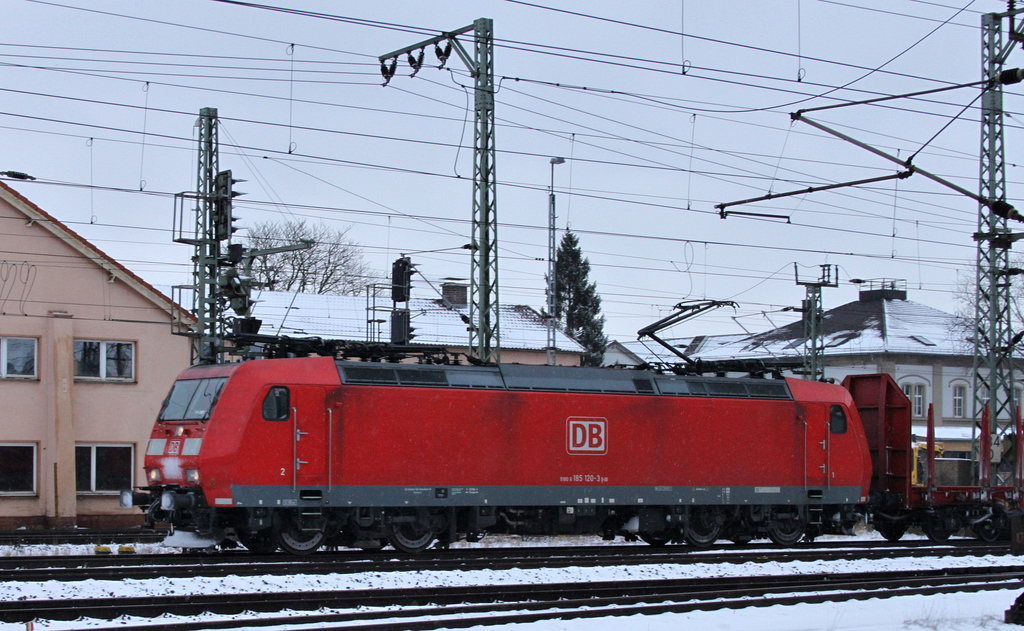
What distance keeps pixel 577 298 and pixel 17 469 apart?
49212 mm

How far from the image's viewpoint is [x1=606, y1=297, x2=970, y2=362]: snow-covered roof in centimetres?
5756

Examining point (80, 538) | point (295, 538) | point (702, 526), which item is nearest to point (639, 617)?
point (295, 538)

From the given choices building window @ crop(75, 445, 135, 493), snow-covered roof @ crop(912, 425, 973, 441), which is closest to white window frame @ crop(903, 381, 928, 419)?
snow-covered roof @ crop(912, 425, 973, 441)

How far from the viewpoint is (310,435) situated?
17.7m

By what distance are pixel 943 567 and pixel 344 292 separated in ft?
147

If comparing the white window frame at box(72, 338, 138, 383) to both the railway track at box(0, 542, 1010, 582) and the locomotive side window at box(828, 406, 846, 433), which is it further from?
the locomotive side window at box(828, 406, 846, 433)

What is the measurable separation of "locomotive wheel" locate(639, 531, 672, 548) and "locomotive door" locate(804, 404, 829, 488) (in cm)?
310

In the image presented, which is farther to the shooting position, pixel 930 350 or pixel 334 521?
pixel 930 350

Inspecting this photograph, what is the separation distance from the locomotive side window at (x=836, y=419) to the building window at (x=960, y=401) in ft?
127

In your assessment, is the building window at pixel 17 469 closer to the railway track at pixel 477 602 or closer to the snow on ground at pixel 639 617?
the snow on ground at pixel 639 617

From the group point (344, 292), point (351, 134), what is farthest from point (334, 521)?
point (344, 292)

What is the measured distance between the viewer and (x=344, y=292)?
6019 centimetres

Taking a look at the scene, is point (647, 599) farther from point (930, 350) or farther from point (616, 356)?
point (616, 356)

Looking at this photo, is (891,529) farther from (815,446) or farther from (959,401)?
(959,401)
